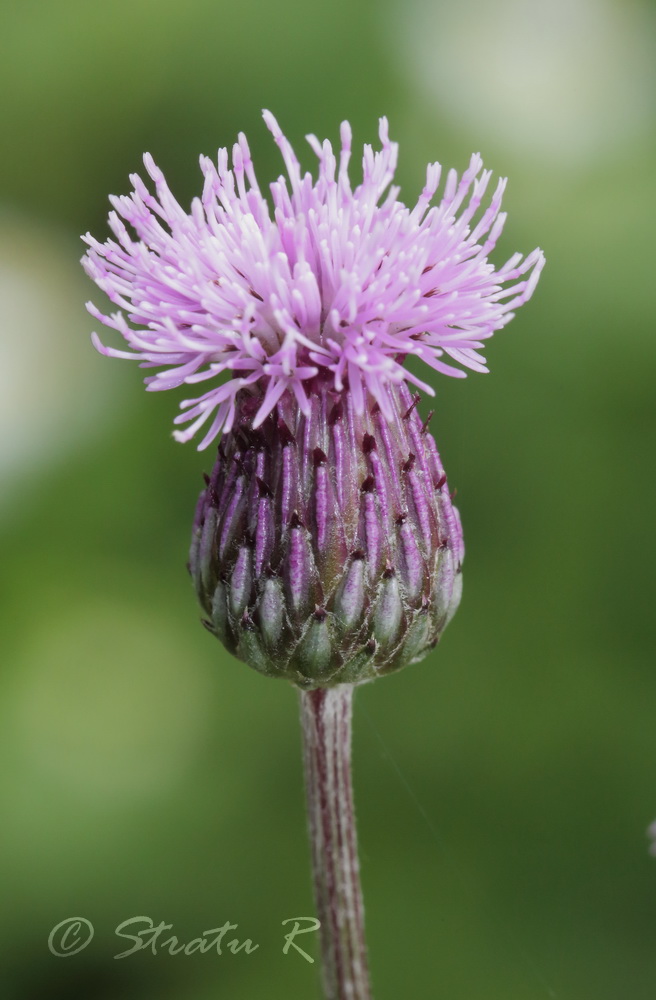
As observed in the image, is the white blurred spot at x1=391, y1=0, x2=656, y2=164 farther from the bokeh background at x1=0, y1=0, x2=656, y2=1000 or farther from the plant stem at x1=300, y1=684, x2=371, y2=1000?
the plant stem at x1=300, y1=684, x2=371, y2=1000

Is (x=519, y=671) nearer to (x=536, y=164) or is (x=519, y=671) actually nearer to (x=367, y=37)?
(x=536, y=164)

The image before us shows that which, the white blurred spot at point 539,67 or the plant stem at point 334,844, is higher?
the white blurred spot at point 539,67

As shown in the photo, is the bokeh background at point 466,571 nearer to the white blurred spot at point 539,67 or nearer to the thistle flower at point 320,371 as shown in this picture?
the white blurred spot at point 539,67

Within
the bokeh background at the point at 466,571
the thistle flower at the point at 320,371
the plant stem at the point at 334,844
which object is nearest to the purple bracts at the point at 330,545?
the thistle flower at the point at 320,371

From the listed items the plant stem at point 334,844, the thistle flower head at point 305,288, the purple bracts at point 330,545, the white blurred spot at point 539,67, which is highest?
the white blurred spot at point 539,67

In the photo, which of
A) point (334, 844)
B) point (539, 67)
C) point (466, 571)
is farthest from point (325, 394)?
point (539, 67)

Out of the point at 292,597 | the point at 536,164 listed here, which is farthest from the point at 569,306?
the point at 292,597
